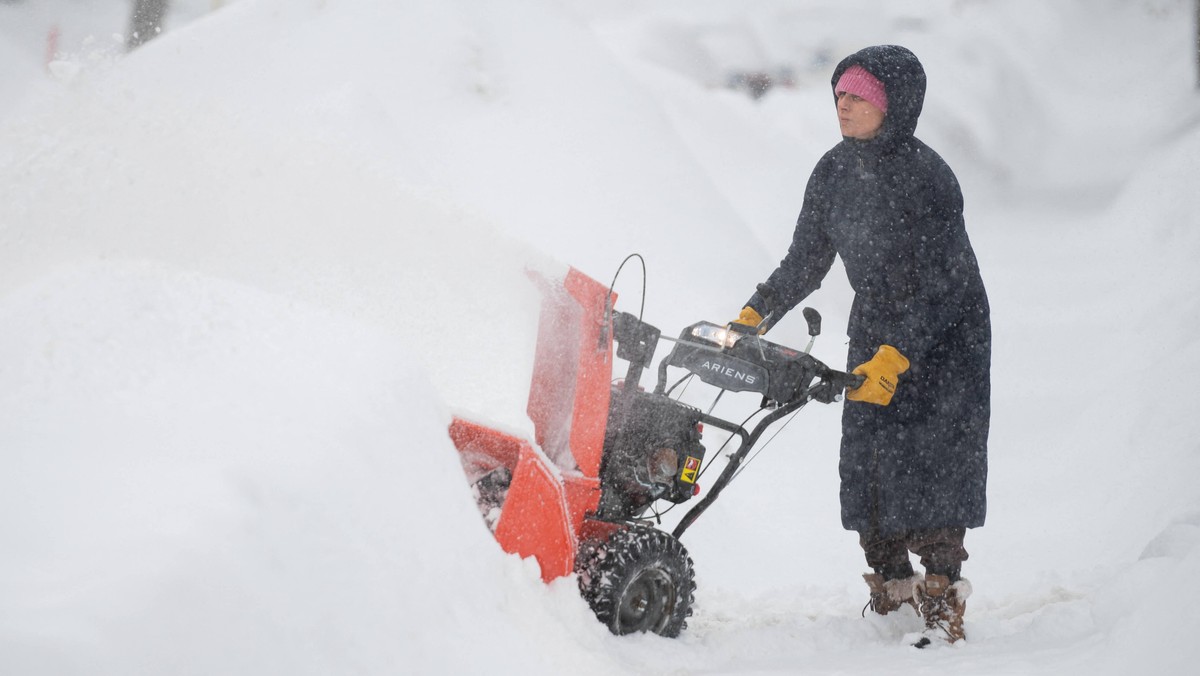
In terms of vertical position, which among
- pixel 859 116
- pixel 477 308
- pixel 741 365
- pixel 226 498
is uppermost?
pixel 859 116

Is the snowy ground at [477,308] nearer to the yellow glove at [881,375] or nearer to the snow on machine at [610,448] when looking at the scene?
the snow on machine at [610,448]

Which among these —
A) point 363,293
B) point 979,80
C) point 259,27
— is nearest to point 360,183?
point 363,293

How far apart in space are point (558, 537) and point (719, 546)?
7.22ft

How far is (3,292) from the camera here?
244 cm

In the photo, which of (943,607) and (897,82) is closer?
(897,82)

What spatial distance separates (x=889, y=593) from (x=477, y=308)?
2402 mm

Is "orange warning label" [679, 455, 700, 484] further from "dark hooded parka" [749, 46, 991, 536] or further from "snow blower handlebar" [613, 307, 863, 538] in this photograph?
"dark hooded parka" [749, 46, 991, 536]

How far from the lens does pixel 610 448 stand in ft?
9.83

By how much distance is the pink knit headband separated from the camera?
3.20m

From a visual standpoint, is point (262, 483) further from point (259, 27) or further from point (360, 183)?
point (259, 27)

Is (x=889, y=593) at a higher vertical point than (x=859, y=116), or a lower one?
lower

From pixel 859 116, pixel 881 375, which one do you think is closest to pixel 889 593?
pixel 881 375

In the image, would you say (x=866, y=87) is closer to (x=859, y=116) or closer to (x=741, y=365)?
(x=859, y=116)

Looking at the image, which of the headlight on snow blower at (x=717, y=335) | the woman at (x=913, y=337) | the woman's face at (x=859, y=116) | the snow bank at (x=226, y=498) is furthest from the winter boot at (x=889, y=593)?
the woman's face at (x=859, y=116)
